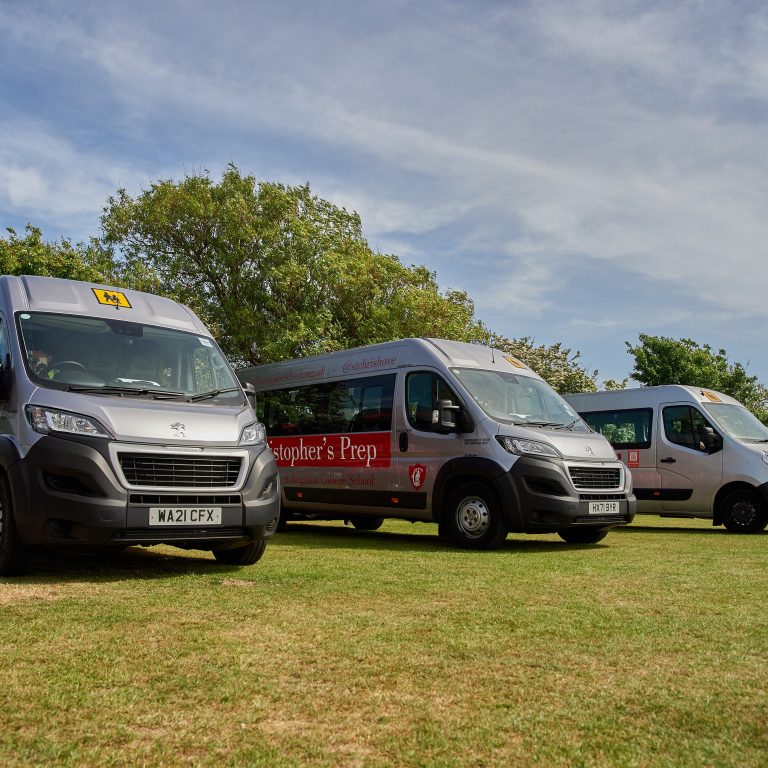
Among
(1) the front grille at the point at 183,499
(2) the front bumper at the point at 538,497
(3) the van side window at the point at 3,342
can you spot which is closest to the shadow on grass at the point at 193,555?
(2) the front bumper at the point at 538,497

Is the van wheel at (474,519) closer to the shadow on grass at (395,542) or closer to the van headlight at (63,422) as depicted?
the shadow on grass at (395,542)

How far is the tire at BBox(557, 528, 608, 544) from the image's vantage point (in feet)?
37.2

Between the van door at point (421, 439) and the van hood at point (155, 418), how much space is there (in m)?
3.65

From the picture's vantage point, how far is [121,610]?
5508mm

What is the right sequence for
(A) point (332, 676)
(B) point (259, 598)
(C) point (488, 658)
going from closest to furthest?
1. (A) point (332, 676)
2. (C) point (488, 658)
3. (B) point (259, 598)

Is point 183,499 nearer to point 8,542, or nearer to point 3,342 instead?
point 8,542

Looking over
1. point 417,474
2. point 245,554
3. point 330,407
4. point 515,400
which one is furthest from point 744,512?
point 245,554

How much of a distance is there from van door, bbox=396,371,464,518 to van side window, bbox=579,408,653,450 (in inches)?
231

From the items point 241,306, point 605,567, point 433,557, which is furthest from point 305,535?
point 241,306

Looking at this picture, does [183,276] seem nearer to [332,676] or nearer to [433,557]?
[433,557]

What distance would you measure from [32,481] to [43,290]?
2097mm

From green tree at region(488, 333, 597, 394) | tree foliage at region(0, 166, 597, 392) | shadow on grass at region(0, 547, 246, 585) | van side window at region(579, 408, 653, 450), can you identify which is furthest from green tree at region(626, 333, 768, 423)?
shadow on grass at region(0, 547, 246, 585)

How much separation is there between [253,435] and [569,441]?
419cm

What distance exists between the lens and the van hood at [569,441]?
10039mm
